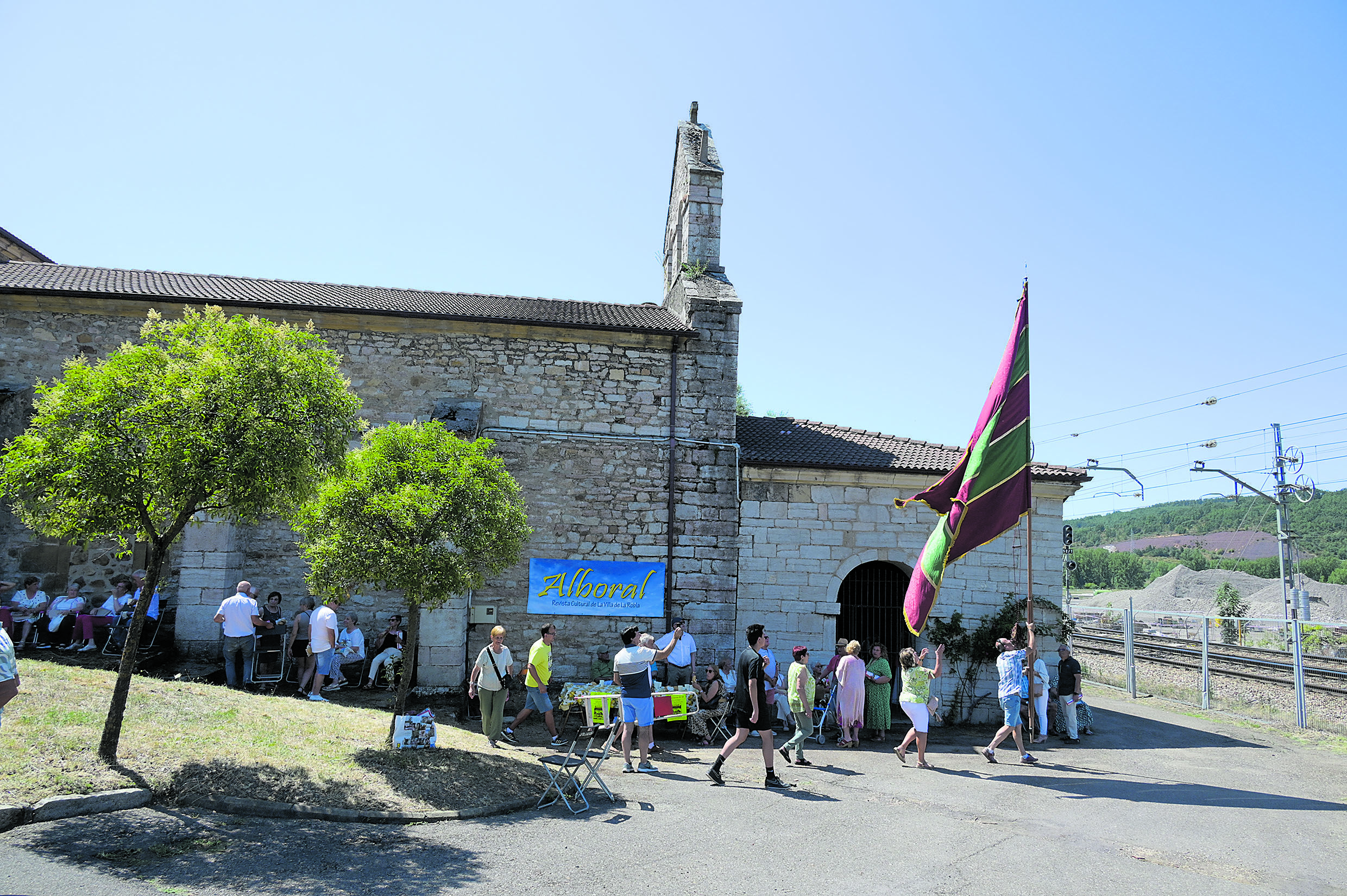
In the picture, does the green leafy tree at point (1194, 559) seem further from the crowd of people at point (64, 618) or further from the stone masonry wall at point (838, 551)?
the crowd of people at point (64, 618)

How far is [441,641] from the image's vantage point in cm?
1182

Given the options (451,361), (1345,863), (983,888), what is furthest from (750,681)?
(451,361)

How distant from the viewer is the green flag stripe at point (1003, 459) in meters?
9.80

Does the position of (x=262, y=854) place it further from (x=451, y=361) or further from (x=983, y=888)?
(x=451, y=361)

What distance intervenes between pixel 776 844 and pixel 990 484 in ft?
18.3

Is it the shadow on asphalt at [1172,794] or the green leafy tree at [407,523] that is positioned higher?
the green leafy tree at [407,523]

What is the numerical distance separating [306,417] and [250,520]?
106 cm

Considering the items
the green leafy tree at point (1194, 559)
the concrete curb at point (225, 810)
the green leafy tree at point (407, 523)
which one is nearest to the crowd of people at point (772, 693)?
the green leafy tree at point (407, 523)

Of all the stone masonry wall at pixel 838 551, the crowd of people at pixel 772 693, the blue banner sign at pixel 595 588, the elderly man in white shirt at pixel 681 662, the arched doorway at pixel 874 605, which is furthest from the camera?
the arched doorway at pixel 874 605

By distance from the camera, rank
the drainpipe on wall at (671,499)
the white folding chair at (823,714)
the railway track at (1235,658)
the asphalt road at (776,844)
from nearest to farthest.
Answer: the asphalt road at (776,844)
the white folding chair at (823,714)
the drainpipe on wall at (671,499)
the railway track at (1235,658)

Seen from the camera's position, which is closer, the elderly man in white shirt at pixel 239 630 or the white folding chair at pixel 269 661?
the elderly man in white shirt at pixel 239 630

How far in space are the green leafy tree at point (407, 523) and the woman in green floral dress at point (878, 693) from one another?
595 cm

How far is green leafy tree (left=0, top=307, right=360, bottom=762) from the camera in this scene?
638 cm

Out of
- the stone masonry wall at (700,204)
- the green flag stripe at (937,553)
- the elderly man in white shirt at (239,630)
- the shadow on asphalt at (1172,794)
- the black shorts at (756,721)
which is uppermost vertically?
the stone masonry wall at (700,204)
